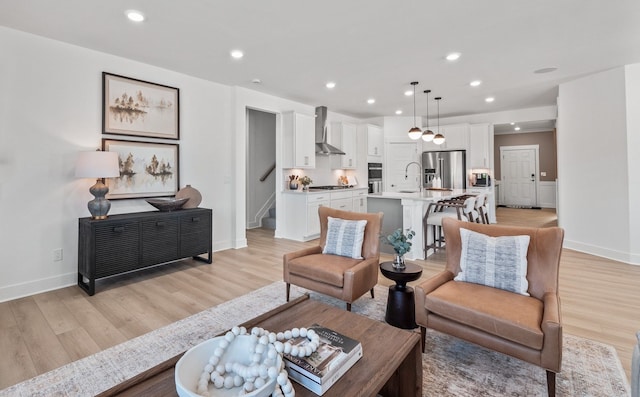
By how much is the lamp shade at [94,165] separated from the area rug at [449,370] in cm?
191

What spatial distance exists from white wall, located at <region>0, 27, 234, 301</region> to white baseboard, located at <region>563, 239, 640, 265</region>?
266 inches

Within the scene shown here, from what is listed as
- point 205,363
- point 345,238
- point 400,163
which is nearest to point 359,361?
point 205,363

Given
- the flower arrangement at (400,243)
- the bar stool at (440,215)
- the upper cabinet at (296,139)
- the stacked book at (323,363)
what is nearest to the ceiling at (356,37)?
the upper cabinet at (296,139)

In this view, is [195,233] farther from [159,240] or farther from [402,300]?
[402,300]

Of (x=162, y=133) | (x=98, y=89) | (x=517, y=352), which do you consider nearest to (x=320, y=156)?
(x=162, y=133)

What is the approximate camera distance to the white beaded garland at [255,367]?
1.09 meters

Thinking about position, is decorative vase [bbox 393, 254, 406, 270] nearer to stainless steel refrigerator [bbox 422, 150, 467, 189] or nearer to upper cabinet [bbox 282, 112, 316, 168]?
upper cabinet [bbox 282, 112, 316, 168]

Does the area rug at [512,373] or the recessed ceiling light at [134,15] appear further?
the recessed ceiling light at [134,15]

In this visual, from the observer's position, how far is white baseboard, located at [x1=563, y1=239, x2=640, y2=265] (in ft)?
13.7

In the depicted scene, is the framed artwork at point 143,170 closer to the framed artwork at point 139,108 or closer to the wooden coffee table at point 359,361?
the framed artwork at point 139,108

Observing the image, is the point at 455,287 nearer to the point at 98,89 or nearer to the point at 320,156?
the point at 98,89

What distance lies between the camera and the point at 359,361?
1.34m

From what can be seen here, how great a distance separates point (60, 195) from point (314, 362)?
12.1ft

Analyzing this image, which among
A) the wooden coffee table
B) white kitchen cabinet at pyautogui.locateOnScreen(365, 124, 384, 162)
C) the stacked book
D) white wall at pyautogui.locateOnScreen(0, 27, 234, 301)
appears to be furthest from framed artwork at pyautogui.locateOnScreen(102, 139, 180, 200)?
white kitchen cabinet at pyautogui.locateOnScreen(365, 124, 384, 162)
